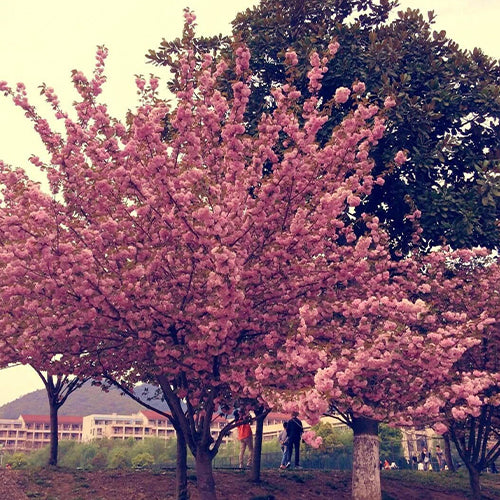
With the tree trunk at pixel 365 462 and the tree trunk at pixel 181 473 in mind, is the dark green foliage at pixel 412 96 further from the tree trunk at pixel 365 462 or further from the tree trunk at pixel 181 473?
the tree trunk at pixel 181 473

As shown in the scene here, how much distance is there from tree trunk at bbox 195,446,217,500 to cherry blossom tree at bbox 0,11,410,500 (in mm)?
26

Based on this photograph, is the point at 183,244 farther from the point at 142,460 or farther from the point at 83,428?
the point at 83,428

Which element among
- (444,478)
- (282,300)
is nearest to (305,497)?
(282,300)

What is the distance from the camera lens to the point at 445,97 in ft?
52.4

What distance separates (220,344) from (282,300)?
1.48m

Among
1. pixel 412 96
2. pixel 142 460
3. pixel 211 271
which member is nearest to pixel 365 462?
pixel 211 271

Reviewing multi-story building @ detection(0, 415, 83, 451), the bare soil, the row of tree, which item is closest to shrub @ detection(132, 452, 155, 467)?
the bare soil

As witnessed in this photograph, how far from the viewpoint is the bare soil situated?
14.4 m

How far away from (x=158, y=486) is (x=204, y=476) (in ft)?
15.5

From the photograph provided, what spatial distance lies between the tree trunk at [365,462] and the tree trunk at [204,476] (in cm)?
476

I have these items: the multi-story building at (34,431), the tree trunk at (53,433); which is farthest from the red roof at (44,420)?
the tree trunk at (53,433)

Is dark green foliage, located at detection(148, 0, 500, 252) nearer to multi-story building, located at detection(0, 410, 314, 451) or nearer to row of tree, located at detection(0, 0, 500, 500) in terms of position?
row of tree, located at detection(0, 0, 500, 500)

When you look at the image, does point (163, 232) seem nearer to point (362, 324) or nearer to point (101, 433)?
point (362, 324)

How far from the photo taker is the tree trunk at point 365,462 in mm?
14438
